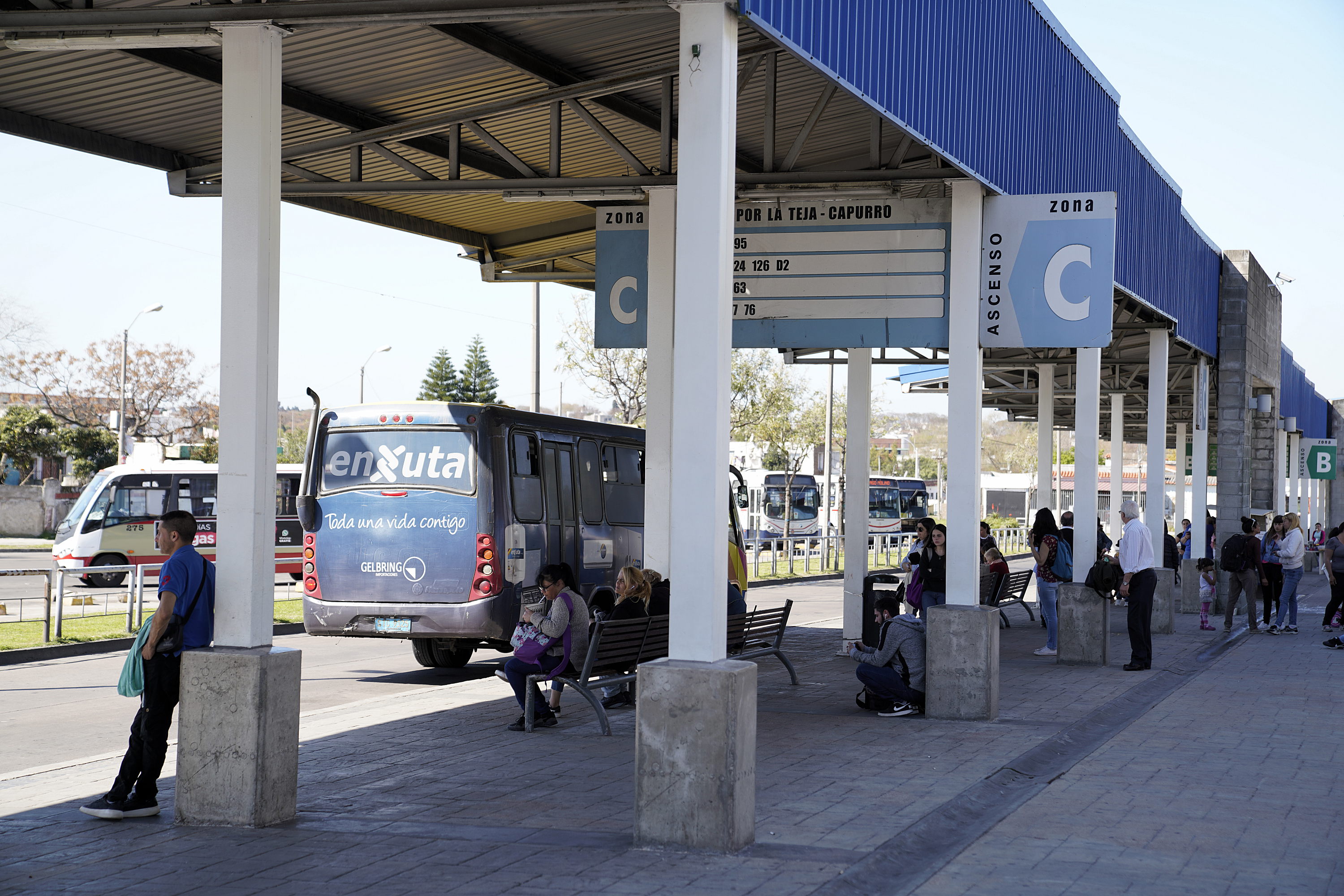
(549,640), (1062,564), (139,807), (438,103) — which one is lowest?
(139,807)

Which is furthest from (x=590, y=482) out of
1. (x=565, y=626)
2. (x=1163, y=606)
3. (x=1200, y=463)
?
(x=1200, y=463)

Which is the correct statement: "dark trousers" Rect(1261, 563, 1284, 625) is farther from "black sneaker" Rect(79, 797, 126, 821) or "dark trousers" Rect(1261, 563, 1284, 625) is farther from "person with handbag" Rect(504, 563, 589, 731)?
"black sneaker" Rect(79, 797, 126, 821)

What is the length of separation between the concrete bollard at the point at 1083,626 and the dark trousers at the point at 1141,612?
365 mm

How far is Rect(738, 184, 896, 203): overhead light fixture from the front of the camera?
1166 cm

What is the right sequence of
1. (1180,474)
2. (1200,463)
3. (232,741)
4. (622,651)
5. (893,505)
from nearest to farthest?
1. (232,741)
2. (622,651)
3. (1200,463)
4. (1180,474)
5. (893,505)

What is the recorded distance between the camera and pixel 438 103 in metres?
11.1

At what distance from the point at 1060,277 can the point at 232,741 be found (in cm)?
782

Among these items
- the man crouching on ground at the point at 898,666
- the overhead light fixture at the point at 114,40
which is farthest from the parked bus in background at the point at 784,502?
the overhead light fixture at the point at 114,40

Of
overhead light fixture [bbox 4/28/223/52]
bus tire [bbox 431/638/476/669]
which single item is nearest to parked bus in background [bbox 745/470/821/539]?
bus tire [bbox 431/638/476/669]

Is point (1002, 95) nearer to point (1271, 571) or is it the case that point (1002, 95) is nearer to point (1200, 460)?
point (1271, 571)

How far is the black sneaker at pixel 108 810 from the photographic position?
7.05 meters

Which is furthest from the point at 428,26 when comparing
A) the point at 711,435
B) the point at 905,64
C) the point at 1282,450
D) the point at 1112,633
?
the point at 1282,450

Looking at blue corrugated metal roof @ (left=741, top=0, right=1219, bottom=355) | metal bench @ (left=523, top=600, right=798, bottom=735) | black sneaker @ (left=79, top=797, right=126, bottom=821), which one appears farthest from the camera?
metal bench @ (left=523, top=600, right=798, bottom=735)

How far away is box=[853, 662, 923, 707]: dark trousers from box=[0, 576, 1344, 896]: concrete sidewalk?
0.72ft
